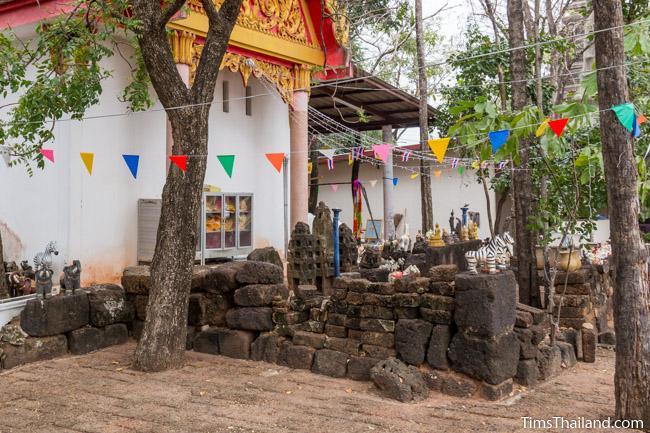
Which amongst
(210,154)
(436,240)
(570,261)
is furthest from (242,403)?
(210,154)

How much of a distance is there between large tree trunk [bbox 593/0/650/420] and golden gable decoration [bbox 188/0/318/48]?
8396mm

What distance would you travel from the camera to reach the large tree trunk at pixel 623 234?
16.3 ft

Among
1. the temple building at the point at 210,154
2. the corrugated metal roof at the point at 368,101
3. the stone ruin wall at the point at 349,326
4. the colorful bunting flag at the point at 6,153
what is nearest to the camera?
the stone ruin wall at the point at 349,326

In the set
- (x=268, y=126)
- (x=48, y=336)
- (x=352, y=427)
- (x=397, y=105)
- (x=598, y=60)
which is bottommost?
(x=352, y=427)

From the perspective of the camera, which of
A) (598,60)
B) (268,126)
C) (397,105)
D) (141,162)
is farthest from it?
(397,105)

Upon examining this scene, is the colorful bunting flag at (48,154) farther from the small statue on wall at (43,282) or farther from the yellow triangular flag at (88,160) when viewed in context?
the small statue on wall at (43,282)

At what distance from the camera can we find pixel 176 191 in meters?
6.95

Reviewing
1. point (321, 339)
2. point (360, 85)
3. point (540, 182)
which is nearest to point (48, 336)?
point (321, 339)

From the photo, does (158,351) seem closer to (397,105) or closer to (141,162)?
(141,162)

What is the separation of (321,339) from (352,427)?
1993 millimetres

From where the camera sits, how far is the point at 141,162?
11602 millimetres

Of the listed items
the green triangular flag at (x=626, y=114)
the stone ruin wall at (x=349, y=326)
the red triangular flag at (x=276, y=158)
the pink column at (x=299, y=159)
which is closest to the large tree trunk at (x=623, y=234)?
the green triangular flag at (x=626, y=114)

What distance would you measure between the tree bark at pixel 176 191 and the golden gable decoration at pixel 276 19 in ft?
17.6

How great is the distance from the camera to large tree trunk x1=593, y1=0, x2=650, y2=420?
497cm
